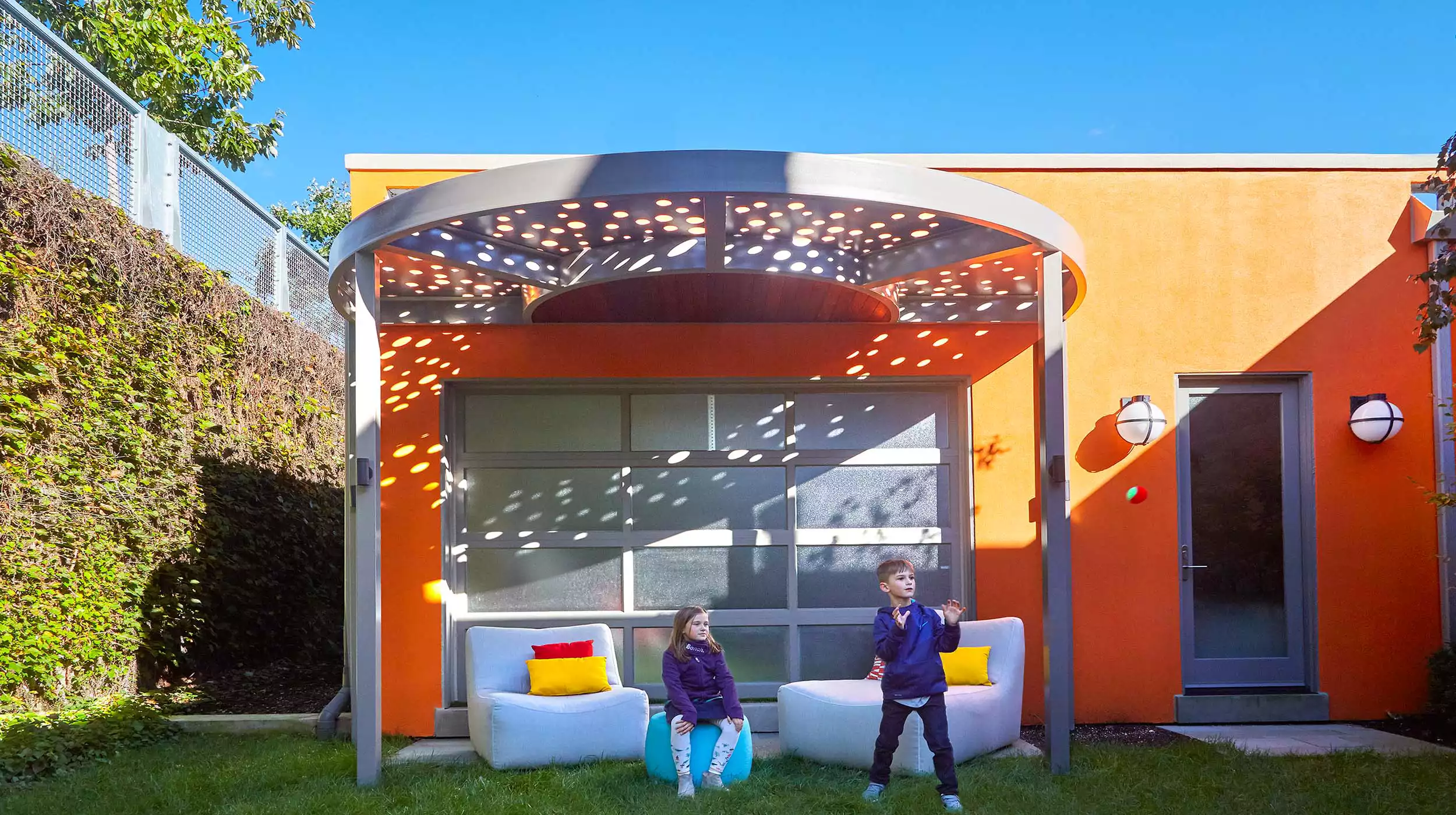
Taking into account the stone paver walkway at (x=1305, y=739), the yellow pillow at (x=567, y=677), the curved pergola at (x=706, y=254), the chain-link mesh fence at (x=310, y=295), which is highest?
the chain-link mesh fence at (x=310, y=295)

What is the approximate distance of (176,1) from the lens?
14484 millimetres

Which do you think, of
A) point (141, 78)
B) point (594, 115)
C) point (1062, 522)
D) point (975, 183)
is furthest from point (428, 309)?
point (594, 115)

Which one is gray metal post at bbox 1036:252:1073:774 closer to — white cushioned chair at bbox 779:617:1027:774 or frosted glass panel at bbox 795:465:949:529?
white cushioned chair at bbox 779:617:1027:774

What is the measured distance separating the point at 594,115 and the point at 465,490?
19.7 m

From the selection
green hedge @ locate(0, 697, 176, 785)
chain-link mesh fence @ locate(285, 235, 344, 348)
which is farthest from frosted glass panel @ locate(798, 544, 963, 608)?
chain-link mesh fence @ locate(285, 235, 344, 348)

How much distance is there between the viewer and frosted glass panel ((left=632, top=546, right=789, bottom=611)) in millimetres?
7098

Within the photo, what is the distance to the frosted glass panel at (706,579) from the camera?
710 cm

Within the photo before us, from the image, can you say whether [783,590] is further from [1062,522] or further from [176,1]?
[176,1]

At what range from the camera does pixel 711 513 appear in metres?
7.16

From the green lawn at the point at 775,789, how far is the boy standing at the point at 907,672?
0.21 m

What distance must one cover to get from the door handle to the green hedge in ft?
22.6

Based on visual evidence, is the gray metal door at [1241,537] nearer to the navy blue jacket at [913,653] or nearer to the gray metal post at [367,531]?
the navy blue jacket at [913,653]

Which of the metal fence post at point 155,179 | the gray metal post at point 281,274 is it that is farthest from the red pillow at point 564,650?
the gray metal post at point 281,274

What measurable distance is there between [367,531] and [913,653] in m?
2.75
